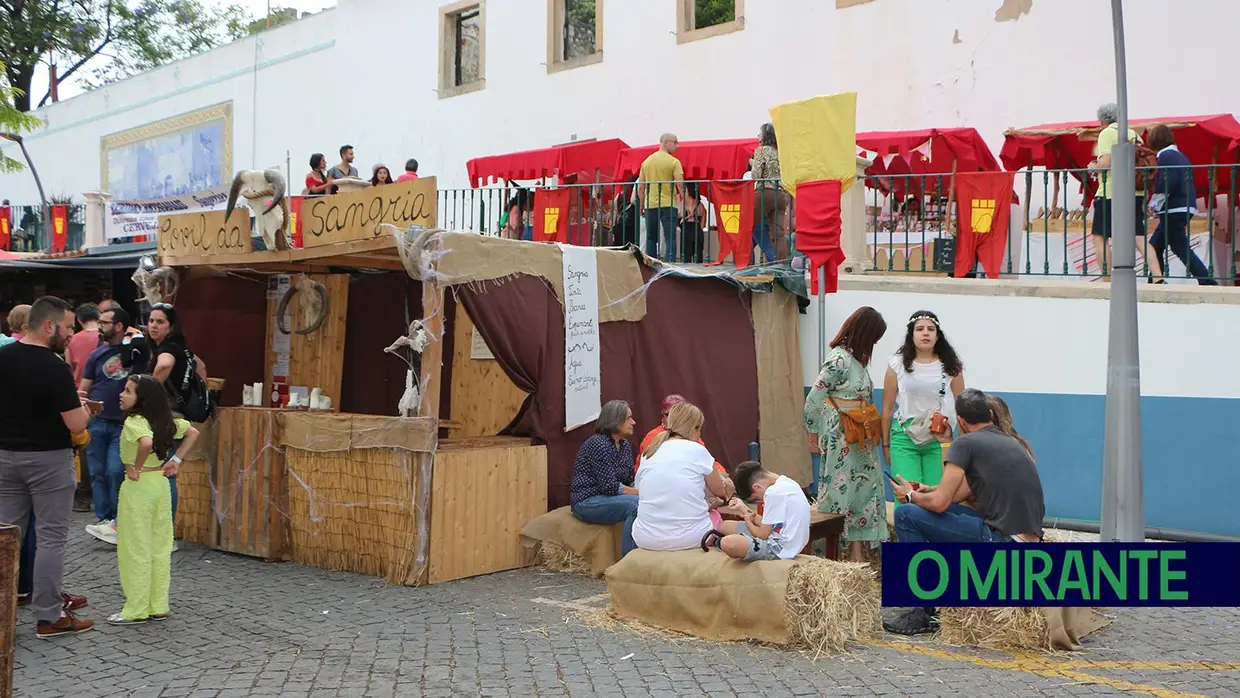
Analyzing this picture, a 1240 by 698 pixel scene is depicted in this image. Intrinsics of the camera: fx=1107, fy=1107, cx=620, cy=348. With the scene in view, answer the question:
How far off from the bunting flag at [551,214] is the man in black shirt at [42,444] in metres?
7.33

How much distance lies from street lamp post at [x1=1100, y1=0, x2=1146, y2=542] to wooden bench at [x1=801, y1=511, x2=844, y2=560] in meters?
1.75

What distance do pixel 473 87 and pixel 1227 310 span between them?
1381cm

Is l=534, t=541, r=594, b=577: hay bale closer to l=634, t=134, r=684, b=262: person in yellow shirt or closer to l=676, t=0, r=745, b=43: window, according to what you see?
l=634, t=134, r=684, b=262: person in yellow shirt

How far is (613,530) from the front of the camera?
24.8ft

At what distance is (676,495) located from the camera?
6.20 meters

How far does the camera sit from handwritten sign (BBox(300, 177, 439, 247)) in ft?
24.0

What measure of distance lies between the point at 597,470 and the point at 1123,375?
3434 mm

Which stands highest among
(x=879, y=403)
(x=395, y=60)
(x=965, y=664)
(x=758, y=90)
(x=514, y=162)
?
(x=395, y=60)

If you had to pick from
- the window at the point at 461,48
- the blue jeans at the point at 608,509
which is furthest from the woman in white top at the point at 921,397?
the window at the point at 461,48

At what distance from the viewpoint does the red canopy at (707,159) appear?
12867 mm

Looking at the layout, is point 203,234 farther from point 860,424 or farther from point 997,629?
point 997,629

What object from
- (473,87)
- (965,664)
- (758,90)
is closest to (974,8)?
(758,90)

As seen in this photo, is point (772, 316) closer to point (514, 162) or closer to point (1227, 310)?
point (1227, 310)

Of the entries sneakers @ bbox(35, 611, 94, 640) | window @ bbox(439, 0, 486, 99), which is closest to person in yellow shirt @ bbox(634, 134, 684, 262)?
sneakers @ bbox(35, 611, 94, 640)
